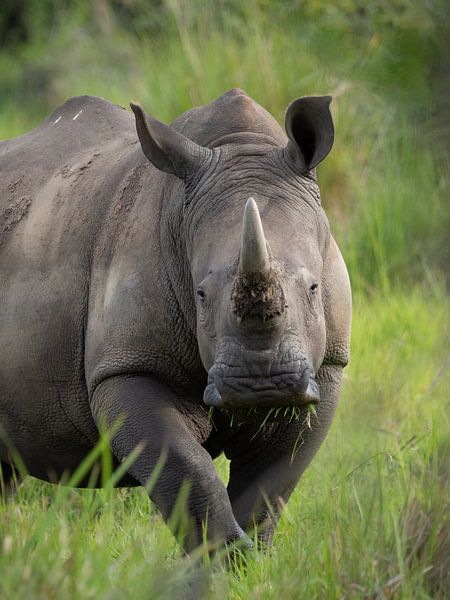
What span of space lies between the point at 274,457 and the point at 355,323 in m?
2.88

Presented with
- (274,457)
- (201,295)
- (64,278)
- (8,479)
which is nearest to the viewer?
(201,295)

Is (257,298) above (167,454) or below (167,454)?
above

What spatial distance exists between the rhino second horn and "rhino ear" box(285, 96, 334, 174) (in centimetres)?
68

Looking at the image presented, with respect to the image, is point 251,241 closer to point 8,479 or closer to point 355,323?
point 8,479

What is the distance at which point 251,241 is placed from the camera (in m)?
4.52

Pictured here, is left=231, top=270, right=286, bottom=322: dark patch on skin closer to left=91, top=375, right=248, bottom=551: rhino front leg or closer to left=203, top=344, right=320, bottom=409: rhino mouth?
left=203, top=344, right=320, bottom=409: rhino mouth

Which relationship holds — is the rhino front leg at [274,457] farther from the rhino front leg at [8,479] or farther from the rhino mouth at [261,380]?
the rhino front leg at [8,479]

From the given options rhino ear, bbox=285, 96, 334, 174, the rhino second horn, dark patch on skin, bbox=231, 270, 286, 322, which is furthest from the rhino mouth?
rhino ear, bbox=285, 96, 334, 174

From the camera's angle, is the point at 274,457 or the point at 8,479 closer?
the point at 274,457

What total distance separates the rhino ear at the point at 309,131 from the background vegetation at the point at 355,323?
0.20 meters

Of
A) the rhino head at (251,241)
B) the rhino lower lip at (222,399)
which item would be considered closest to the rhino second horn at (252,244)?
the rhino head at (251,241)

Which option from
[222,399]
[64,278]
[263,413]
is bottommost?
[263,413]

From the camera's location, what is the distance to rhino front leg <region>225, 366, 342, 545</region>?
531 centimetres

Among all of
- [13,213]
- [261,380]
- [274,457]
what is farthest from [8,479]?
[261,380]
